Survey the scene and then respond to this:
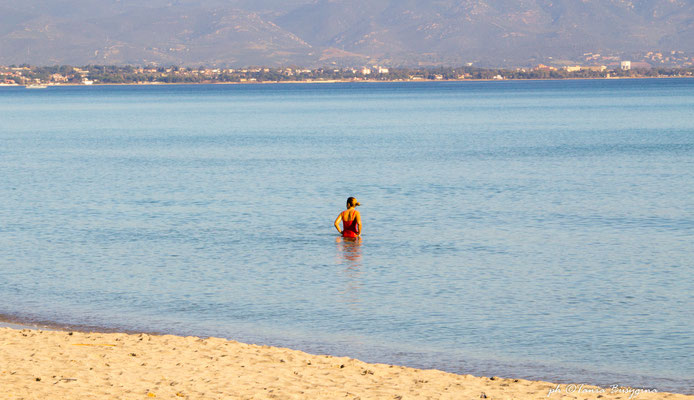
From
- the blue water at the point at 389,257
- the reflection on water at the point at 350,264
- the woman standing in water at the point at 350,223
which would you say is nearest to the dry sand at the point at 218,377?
the blue water at the point at 389,257

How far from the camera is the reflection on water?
67.5ft

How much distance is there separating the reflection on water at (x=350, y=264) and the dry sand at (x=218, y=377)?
5.24 metres

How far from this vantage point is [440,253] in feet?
82.9

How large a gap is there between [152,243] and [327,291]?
8298 mm

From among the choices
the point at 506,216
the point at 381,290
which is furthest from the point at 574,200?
the point at 381,290

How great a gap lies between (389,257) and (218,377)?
39.4ft

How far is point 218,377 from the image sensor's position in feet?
43.1

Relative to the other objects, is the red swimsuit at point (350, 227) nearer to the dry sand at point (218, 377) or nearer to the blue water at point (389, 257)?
the blue water at point (389, 257)

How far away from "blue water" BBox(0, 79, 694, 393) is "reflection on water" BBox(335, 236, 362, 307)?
3.8 inches

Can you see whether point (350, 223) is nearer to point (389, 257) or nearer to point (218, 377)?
point (389, 257)

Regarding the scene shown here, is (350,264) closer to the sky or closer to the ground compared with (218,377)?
closer to the ground

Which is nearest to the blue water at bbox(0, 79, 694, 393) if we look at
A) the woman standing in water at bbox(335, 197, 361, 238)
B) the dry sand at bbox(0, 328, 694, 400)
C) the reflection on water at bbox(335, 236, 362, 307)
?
the reflection on water at bbox(335, 236, 362, 307)

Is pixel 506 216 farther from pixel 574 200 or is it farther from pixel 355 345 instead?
pixel 355 345

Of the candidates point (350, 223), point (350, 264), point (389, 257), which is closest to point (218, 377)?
point (350, 264)
